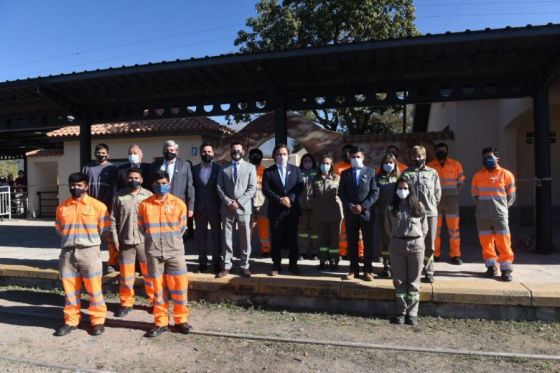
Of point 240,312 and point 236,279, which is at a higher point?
point 236,279

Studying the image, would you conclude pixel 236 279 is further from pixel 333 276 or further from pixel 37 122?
pixel 37 122

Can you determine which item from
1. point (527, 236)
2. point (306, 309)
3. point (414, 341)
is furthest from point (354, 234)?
point (527, 236)

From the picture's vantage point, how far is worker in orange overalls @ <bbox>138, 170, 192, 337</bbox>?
4.79 m

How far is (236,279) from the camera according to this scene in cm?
585

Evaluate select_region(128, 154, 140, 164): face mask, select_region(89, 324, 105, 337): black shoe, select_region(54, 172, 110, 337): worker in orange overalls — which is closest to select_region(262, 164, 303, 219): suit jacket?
select_region(128, 154, 140, 164): face mask

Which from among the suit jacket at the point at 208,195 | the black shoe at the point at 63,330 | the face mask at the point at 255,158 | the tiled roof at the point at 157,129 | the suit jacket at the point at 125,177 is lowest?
the black shoe at the point at 63,330

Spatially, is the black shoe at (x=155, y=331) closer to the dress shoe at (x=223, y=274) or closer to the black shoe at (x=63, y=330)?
the black shoe at (x=63, y=330)

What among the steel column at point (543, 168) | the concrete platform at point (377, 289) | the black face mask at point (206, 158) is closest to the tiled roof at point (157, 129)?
the concrete platform at point (377, 289)

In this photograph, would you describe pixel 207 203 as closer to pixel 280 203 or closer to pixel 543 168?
pixel 280 203

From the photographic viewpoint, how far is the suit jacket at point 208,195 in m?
6.07

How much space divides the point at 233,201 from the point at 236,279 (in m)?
1.06

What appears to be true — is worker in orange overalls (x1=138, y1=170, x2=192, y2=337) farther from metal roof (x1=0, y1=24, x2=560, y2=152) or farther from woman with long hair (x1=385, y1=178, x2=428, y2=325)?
metal roof (x1=0, y1=24, x2=560, y2=152)

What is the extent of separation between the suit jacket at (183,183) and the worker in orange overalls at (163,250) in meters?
1.02

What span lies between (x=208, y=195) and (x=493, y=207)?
3.93 meters
